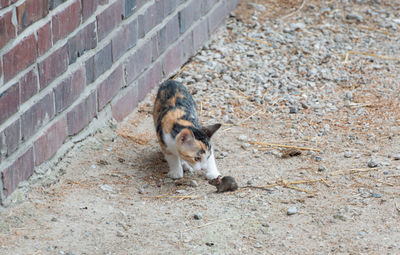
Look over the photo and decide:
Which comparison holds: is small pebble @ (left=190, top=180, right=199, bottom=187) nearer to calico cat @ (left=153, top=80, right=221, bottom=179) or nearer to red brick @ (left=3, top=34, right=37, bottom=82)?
calico cat @ (left=153, top=80, right=221, bottom=179)

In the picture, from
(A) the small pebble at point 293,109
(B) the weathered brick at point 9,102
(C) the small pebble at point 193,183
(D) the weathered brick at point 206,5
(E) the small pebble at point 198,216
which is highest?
(B) the weathered brick at point 9,102

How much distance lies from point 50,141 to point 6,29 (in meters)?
1.04

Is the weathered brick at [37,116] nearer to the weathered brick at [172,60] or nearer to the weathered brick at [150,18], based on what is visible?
the weathered brick at [150,18]

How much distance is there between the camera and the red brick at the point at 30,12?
14.8ft

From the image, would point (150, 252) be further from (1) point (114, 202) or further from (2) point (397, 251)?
(2) point (397, 251)

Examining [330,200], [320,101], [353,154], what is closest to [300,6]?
[320,101]

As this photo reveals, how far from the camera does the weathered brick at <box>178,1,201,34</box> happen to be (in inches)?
287

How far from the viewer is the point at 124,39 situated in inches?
240

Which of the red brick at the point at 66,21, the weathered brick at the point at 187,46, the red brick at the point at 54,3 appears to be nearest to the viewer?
the red brick at the point at 54,3

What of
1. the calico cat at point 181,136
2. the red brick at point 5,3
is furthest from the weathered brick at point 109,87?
the red brick at point 5,3

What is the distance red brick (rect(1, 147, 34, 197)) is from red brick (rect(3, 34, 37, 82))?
60 cm

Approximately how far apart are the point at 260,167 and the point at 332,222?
3.48 ft

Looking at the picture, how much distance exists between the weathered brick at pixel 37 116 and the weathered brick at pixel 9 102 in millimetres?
134

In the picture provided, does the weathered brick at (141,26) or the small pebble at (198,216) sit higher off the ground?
the weathered brick at (141,26)
